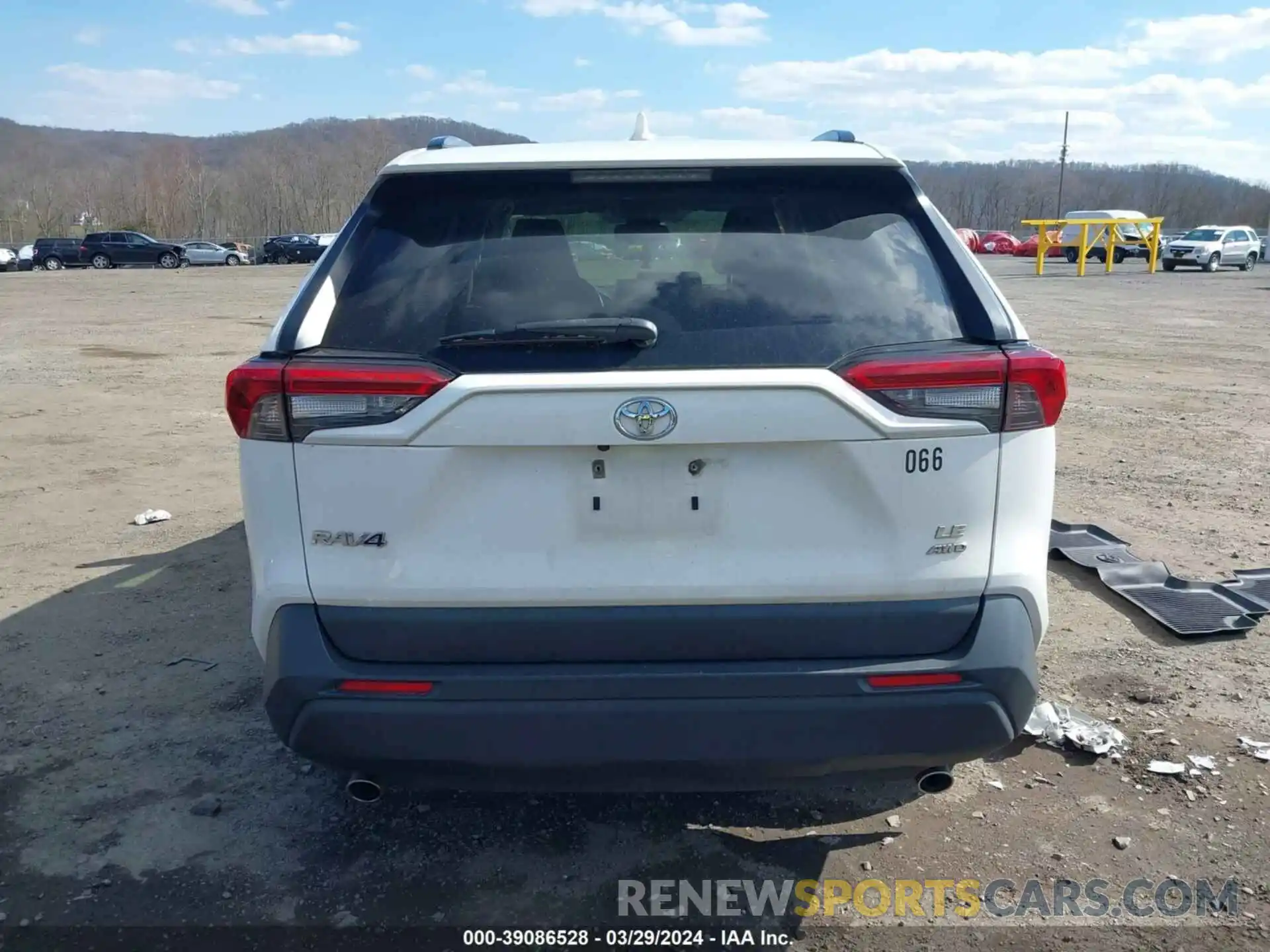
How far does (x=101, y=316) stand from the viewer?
22.4 m

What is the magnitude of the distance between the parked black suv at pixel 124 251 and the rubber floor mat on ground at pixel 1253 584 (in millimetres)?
58230

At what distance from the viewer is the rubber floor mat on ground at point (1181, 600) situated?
15.4 feet

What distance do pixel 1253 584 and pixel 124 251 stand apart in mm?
58941

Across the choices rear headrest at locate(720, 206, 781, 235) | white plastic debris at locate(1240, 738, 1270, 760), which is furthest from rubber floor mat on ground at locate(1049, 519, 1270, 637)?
rear headrest at locate(720, 206, 781, 235)

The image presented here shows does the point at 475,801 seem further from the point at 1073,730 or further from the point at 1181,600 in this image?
the point at 1181,600

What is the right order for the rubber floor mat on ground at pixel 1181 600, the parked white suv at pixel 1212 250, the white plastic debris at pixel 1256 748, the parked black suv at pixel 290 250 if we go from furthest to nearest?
the parked black suv at pixel 290 250, the parked white suv at pixel 1212 250, the rubber floor mat on ground at pixel 1181 600, the white plastic debris at pixel 1256 748

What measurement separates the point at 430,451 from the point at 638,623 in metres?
0.63

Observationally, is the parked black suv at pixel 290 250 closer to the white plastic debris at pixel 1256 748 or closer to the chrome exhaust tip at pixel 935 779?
the white plastic debris at pixel 1256 748

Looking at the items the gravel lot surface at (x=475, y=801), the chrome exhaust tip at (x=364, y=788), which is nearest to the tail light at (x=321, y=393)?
the chrome exhaust tip at (x=364, y=788)

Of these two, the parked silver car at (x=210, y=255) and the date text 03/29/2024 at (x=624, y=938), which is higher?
the parked silver car at (x=210, y=255)

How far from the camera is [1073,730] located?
148 inches

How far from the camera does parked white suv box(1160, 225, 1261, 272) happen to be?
144 feet

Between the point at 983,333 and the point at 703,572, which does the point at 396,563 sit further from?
the point at 983,333

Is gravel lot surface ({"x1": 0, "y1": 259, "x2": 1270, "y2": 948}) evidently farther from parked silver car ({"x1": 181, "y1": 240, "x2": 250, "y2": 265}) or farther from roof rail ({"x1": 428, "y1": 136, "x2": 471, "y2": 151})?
parked silver car ({"x1": 181, "y1": 240, "x2": 250, "y2": 265})
